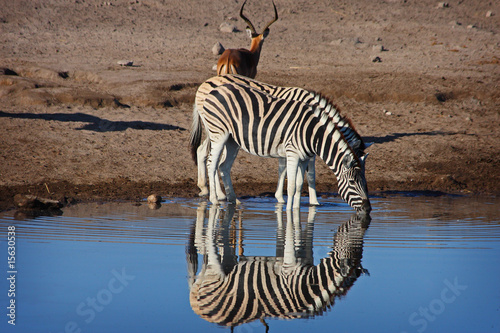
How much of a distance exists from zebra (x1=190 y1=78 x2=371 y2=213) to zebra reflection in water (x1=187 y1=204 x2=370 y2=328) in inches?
61.8

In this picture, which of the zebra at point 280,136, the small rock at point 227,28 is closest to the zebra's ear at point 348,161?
the zebra at point 280,136

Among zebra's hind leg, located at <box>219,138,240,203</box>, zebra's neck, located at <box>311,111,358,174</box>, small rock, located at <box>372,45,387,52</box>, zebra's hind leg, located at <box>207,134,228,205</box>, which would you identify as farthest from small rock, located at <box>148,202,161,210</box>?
small rock, located at <box>372,45,387,52</box>

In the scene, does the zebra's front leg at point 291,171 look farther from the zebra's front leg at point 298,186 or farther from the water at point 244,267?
the water at point 244,267

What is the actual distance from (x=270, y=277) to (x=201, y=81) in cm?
1160

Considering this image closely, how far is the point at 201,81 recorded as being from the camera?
1641cm

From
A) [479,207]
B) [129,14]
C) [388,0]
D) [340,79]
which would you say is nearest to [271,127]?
[479,207]

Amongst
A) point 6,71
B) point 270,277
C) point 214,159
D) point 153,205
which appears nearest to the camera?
point 270,277

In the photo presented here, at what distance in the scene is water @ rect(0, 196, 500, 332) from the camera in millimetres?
4473

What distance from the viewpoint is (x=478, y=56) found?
65.6 feet

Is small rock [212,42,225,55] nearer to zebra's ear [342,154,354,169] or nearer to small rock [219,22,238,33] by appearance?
small rock [219,22,238,33]

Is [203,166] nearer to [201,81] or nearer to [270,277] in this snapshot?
[270,277]

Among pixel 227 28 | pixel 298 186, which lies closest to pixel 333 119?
pixel 298 186

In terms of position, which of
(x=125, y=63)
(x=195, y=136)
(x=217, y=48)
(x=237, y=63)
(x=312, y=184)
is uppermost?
(x=217, y=48)

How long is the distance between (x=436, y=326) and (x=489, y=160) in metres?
9.49
